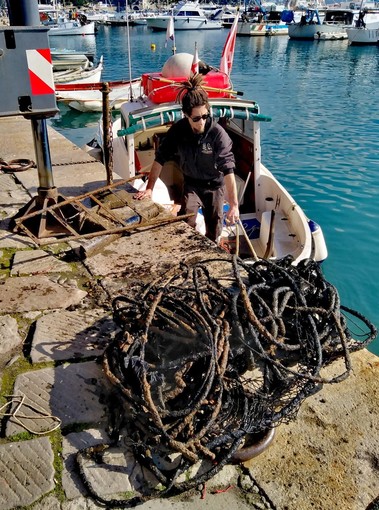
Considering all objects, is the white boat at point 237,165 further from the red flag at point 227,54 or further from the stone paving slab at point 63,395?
the stone paving slab at point 63,395

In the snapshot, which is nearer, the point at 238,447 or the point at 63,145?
the point at 238,447

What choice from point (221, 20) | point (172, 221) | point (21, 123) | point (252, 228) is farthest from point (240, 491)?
point (221, 20)

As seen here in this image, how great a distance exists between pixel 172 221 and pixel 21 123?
6457 mm

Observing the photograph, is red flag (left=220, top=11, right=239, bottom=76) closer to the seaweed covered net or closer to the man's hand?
the man's hand

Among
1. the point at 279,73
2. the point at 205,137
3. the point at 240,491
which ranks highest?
the point at 205,137

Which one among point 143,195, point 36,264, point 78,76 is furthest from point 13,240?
point 78,76

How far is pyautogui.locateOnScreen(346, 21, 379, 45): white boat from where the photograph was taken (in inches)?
2235

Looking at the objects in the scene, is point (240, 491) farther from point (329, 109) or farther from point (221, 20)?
point (221, 20)

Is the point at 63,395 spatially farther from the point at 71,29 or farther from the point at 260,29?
the point at 260,29

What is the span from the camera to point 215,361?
3014mm

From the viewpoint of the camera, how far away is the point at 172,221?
18.5 feet

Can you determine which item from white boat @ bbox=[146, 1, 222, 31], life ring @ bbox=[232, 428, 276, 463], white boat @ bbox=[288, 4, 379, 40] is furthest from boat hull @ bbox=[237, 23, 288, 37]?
life ring @ bbox=[232, 428, 276, 463]

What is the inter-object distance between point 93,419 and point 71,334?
93 cm

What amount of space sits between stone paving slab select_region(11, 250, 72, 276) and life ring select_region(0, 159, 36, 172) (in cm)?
271
